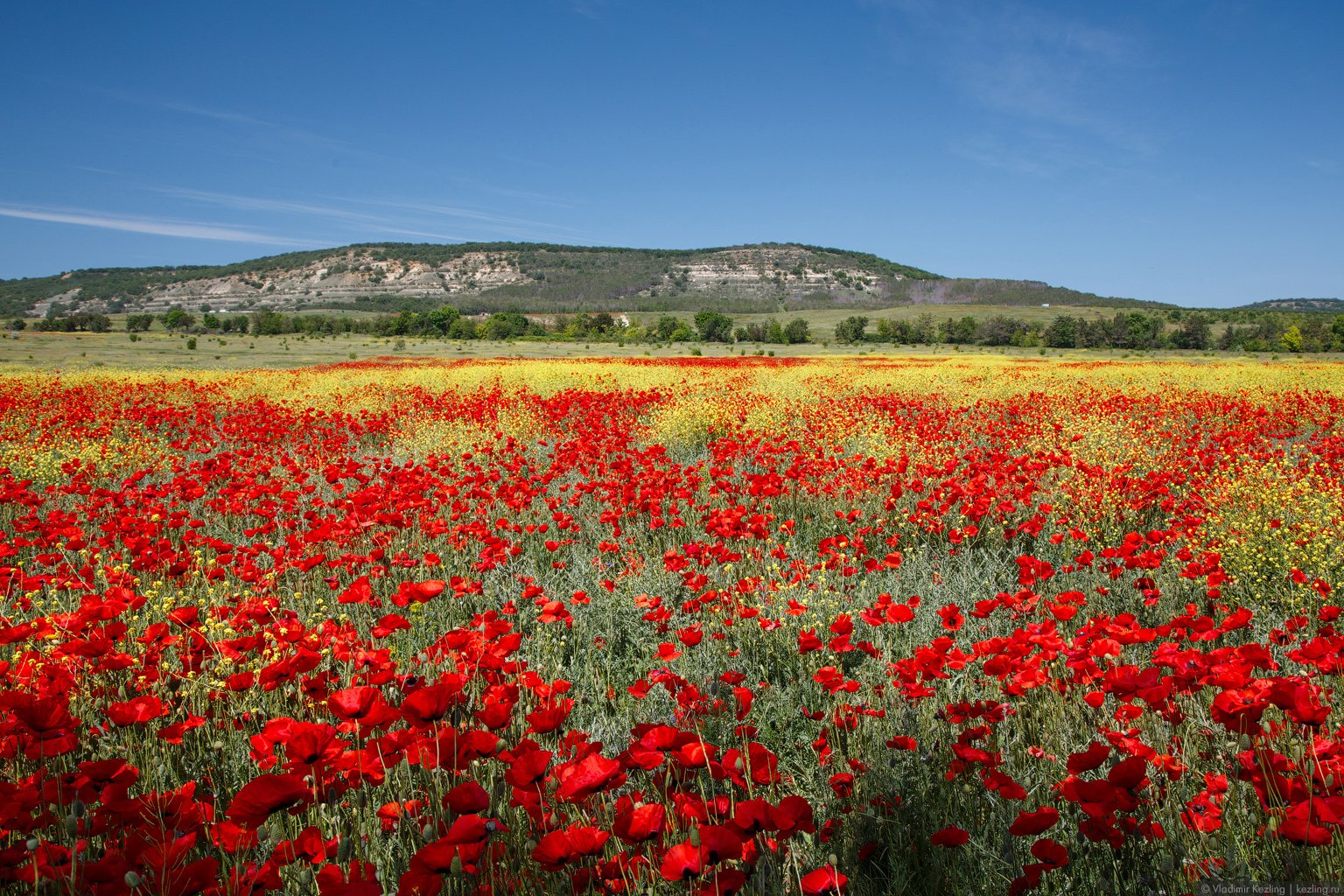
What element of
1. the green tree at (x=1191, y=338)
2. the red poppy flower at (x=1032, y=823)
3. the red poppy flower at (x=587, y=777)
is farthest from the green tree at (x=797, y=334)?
the red poppy flower at (x=587, y=777)

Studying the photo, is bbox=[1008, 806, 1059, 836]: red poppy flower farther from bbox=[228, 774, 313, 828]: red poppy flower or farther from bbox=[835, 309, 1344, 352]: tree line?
bbox=[835, 309, 1344, 352]: tree line

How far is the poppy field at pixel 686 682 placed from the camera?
4.89 ft

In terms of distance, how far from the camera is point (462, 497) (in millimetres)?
6145

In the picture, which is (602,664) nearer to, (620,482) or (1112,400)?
(620,482)

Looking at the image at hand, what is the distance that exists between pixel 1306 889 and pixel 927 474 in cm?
437

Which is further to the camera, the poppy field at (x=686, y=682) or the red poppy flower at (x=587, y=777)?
the poppy field at (x=686, y=682)

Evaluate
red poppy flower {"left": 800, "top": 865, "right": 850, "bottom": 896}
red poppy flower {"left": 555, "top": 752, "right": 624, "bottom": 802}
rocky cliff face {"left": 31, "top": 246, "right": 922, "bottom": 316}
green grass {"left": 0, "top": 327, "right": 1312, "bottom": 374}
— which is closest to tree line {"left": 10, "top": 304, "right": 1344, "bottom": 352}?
green grass {"left": 0, "top": 327, "right": 1312, "bottom": 374}

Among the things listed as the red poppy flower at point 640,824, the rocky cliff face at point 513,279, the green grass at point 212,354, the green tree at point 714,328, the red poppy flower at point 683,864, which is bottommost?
the red poppy flower at point 683,864

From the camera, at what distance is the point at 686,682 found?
2.21 metres

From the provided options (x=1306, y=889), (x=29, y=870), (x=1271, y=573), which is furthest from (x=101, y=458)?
(x=1271, y=573)

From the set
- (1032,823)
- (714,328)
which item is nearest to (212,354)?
(714,328)

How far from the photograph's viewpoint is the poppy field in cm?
149

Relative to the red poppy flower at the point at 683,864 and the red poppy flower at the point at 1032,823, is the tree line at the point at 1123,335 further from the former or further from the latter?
the red poppy flower at the point at 683,864

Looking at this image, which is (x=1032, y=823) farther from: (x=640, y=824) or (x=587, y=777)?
(x=587, y=777)
